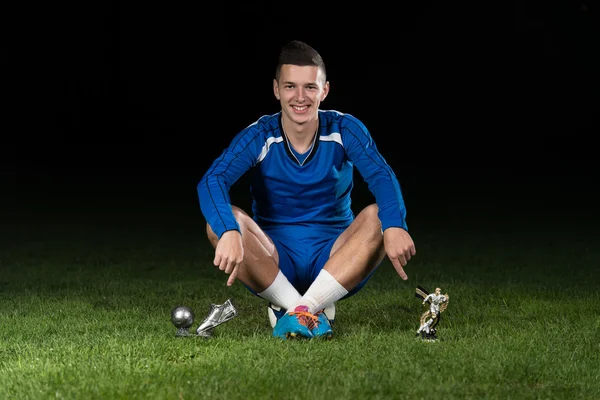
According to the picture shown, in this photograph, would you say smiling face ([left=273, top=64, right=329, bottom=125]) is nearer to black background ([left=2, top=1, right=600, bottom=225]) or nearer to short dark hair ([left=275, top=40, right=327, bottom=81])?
short dark hair ([left=275, top=40, right=327, bottom=81])

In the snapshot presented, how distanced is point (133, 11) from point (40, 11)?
7.80 feet

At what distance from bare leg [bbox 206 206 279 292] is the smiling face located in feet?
1.83

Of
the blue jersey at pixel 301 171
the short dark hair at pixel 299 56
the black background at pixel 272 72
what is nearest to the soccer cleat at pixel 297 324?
the blue jersey at pixel 301 171

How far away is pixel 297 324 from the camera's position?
438 cm

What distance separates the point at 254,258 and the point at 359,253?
Answer: 0.49 m

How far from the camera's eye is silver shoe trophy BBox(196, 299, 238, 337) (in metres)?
4.49

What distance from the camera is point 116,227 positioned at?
424 inches

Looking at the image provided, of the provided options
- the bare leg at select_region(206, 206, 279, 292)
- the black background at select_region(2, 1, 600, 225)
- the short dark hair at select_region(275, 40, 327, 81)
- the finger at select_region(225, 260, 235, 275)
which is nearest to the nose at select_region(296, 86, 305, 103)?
the short dark hair at select_region(275, 40, 327, 81)

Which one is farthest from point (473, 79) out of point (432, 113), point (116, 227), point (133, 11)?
point (116, 227)

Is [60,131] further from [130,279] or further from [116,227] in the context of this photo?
[130,279]

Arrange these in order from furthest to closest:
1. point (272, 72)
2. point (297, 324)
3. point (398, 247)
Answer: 1. point (272, 72)
2. point (297, 324)
3. point (398, 247)

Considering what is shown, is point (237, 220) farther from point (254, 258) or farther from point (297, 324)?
point (297, 324)

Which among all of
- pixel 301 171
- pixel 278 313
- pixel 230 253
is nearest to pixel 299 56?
pixel 301 171

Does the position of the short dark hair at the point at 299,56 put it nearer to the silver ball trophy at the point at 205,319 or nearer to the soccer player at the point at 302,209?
the soccer player at the point at 302,209
